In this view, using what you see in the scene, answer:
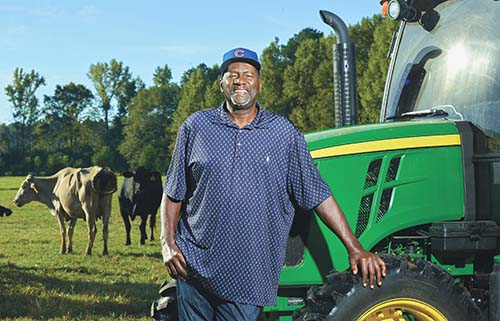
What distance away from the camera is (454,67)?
4688 millimetres

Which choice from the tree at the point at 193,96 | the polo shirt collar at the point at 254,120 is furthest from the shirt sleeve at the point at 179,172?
the tree at the point at 193,96

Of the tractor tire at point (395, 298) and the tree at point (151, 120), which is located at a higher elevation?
the tree at point (151, 120)

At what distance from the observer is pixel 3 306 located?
750cm

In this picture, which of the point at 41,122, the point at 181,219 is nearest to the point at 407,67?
the point at 181,219

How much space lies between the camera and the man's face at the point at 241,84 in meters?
3.33

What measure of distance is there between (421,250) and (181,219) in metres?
1.54

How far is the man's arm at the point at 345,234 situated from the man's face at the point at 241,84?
23.1 inches

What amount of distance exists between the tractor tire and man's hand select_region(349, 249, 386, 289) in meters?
0.06

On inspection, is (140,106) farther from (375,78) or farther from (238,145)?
(238,145)

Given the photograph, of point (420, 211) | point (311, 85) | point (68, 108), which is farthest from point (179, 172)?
point (68, 108)

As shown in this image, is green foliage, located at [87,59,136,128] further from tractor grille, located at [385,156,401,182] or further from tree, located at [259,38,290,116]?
tractor grille, located at [385,156,401,182]

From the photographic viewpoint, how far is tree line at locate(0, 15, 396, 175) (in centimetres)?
4544

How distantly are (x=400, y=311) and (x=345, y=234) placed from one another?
649 millimetres

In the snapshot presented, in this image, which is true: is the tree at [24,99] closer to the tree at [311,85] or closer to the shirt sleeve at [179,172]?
the tree at [311,85]
